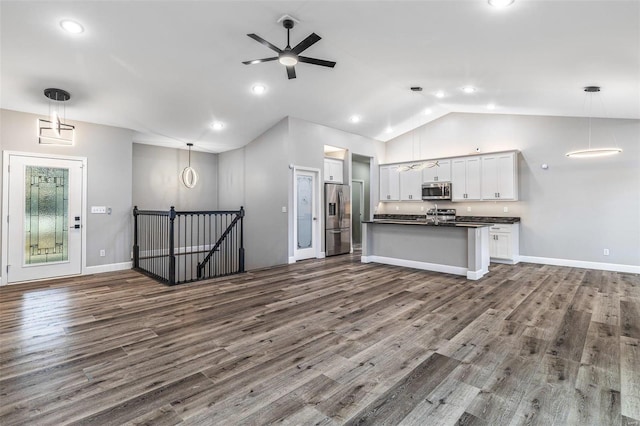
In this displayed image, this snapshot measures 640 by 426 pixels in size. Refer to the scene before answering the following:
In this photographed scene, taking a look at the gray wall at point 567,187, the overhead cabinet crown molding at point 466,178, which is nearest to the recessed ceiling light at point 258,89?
the overhead cabinet crown molding at point 466,178

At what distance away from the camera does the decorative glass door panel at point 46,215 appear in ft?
17.1

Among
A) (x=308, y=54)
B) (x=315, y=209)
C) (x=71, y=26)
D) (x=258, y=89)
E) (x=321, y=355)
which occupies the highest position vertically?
(x=308, y=54)

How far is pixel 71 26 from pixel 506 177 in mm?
7561

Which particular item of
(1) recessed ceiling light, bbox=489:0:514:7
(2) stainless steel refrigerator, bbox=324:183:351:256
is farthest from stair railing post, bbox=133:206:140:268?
(1) recessed ceiling light, bbox=489:0:514:7

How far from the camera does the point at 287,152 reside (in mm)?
6668

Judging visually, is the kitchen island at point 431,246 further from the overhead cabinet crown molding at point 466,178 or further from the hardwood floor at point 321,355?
the overhead cabinet crown molding at point 466,178

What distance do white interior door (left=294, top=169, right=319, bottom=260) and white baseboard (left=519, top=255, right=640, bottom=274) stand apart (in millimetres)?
4577

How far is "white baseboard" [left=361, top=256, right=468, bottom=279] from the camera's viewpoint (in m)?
5.48

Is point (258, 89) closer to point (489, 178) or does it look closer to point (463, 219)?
point (489, 178)

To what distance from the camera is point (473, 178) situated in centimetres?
733

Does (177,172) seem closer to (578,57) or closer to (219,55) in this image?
(219,55)

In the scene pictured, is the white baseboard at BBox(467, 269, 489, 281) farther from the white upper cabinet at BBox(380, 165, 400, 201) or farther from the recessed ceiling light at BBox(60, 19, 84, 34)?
the recessed ceiling light at BBox(60, 19, 84, 34)

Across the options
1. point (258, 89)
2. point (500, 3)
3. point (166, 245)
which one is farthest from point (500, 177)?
point (166, 245)

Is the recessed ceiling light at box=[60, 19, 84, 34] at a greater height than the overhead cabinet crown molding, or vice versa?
the recessed ceiling light at box=[60, 19, 84, 34]
